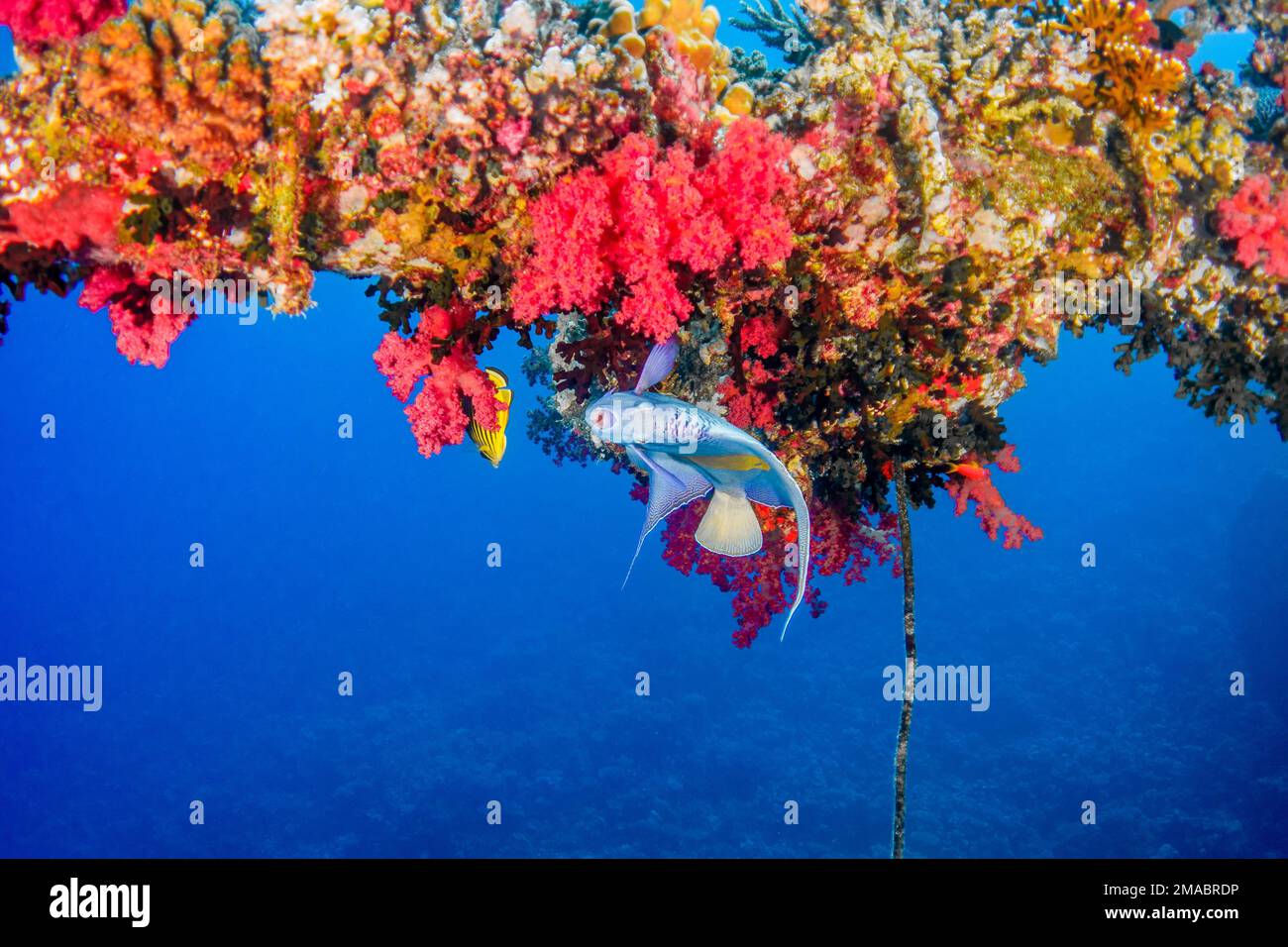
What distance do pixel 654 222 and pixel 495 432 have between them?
79.6 inches

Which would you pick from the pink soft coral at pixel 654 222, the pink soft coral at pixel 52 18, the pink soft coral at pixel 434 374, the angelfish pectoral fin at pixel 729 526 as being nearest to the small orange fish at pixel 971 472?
the angelfish pectoral fin at pixel 729 526

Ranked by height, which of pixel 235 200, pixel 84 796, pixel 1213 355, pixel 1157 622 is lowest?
pixel 84 796

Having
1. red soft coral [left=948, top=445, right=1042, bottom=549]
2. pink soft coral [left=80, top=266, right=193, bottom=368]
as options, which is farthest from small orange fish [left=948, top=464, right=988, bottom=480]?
pink soft coral [left=80, top=266, right=193, bottom=368]

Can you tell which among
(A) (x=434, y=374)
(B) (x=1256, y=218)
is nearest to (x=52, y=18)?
(A) (x=434, y=374)

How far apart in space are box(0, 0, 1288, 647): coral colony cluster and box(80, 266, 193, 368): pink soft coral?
17mm

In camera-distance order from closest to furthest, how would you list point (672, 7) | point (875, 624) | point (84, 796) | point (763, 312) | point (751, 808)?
1. point (672, 7)
2. point (763, 312)
3. point (751, 808)
4. point (84, 796)
5. point (875, 624)

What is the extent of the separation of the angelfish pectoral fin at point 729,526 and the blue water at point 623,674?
2.83 m

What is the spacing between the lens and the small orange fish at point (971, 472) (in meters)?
5.24

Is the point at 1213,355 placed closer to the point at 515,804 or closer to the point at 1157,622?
the point at 515,804

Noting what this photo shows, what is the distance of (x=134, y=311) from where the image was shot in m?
3.87

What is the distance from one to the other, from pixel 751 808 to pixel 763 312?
737 inches

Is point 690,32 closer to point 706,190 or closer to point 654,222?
point 706,190

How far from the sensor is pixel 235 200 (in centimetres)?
357
